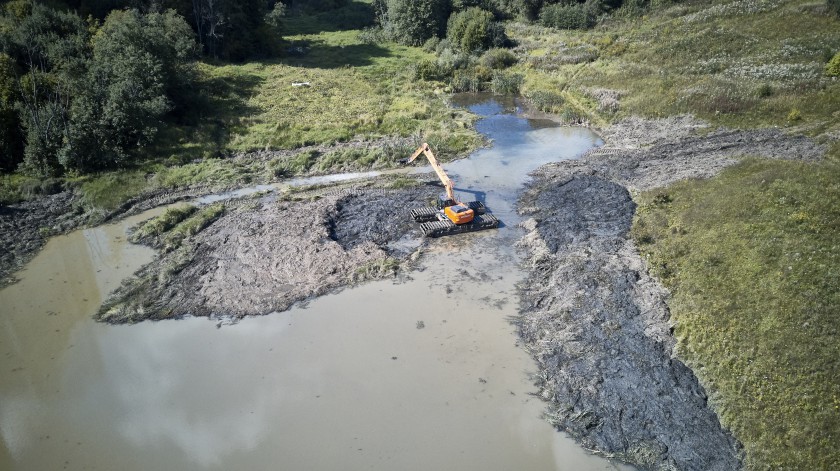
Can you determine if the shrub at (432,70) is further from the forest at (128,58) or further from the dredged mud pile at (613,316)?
the dredged mud pile at (613,316)

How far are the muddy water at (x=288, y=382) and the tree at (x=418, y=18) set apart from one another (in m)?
51.9

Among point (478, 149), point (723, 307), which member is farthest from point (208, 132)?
point (723, 307)

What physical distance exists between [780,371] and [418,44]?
204 ft

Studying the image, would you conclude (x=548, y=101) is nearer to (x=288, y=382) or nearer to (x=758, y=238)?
(x=758, y=238)

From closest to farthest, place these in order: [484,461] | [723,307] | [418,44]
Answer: [484,461] < [723,307] < [418,44]

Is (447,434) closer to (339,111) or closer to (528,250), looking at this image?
(528,250)

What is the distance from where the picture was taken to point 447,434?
1661 cm

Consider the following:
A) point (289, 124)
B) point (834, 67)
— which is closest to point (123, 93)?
point (289, 124)

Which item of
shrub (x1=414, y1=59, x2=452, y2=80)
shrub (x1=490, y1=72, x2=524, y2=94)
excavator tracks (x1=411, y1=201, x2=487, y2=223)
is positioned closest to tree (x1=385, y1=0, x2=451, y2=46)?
shrub (x1=414, y1=59, x2=452, y2=80)

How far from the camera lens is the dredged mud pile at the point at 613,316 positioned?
51.8 feet

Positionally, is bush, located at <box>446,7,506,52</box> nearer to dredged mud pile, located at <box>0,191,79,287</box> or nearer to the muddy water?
the muddy water

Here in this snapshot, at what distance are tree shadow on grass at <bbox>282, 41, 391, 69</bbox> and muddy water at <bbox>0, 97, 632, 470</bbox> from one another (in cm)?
4130

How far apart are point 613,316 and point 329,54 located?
54.8 meters

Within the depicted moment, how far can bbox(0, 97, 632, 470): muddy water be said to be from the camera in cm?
1625
